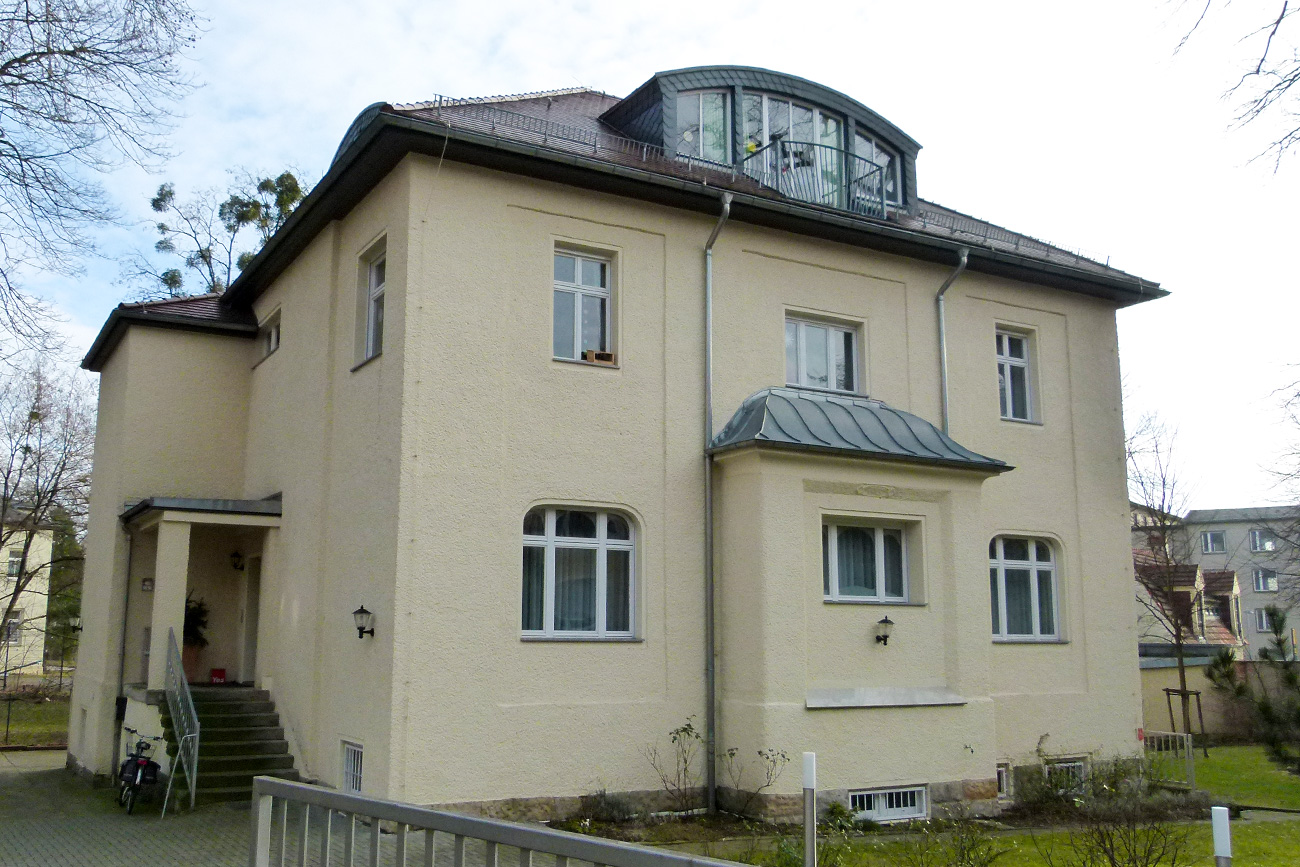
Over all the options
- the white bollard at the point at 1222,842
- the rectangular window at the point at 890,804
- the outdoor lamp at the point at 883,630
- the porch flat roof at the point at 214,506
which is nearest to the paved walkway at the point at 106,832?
the porch flat roof at the point at 214,506

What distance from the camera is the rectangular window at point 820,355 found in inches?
578

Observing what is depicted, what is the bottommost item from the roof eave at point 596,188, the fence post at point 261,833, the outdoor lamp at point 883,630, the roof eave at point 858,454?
the fence post at point 261,833

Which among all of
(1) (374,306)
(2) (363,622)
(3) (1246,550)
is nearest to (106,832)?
(2) (363,622)

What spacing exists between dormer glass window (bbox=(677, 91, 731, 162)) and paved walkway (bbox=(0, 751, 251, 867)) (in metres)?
10.4

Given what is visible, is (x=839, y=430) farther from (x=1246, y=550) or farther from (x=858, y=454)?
(x=1246, y=550)

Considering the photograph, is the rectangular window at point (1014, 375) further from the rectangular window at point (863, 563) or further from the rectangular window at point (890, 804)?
the rectangular window at point (890, 804)

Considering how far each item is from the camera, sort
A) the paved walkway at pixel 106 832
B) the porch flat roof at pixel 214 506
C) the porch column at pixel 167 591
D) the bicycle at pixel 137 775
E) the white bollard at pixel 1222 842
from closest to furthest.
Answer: the white bollard at pixel 1222 842
the paved walkway at pixel 106 832
the bicycle at pixel 137 775
the porch column at pixel 167 591
the porch flat roof at pixel 214 506

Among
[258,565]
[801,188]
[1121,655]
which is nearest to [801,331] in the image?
[801,188]

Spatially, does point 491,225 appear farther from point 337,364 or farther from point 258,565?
point 258,565

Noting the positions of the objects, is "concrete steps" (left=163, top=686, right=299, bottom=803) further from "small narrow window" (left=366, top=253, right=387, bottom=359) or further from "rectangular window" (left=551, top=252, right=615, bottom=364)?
"rectangular window" (left=551, top=252, right=615, bottom=364)

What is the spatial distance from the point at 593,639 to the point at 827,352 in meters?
5.07

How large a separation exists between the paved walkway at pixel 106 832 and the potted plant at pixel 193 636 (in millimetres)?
1963

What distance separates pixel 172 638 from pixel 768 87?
36.7ft

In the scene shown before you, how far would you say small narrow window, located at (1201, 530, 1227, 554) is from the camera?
67.1 metres
